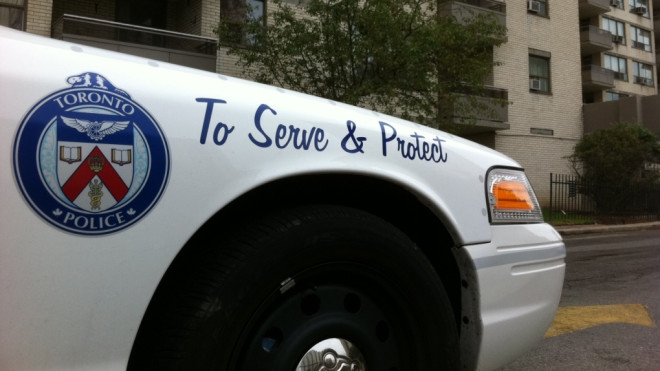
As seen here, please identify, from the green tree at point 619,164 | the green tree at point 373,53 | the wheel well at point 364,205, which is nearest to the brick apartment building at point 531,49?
the green tree at point 373,53

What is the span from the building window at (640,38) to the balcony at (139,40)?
34003 millimetres

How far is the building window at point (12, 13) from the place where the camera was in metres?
12.0

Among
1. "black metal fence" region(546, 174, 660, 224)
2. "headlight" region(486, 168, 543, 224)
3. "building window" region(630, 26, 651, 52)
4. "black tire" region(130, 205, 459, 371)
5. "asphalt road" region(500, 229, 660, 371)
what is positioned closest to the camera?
"black tire" region(130, 205, 459, 371)

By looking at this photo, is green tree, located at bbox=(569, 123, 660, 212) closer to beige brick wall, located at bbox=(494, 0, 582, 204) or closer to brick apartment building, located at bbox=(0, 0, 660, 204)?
beige brick wall, located at bbox=(494, 0, 582, 204)

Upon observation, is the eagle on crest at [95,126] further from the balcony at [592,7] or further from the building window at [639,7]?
the building window at [639,7]

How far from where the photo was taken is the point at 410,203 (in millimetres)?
2135

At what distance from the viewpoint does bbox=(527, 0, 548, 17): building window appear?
23.6 m

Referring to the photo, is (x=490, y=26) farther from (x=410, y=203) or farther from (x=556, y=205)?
(x=556, y=205)

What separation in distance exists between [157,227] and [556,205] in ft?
78.5

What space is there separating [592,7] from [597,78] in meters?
4.18

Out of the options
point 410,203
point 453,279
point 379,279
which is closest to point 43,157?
point 379,279

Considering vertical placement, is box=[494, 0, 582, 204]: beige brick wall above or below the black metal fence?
above

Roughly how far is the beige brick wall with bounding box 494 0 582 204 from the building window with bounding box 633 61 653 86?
44.1 ft

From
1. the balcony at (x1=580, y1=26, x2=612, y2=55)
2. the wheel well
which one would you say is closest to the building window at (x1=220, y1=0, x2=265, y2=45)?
the wheel well
